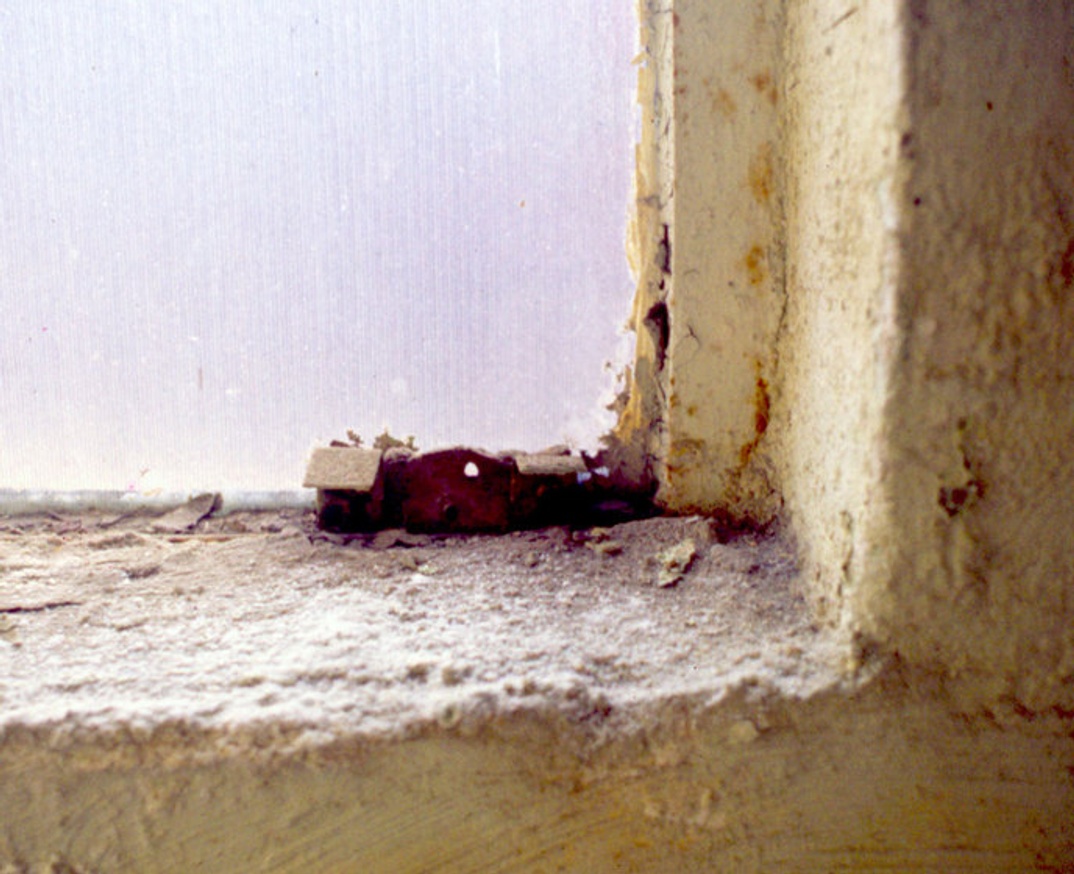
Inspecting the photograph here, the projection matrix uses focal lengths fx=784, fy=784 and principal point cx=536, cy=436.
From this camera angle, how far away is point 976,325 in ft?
2.12

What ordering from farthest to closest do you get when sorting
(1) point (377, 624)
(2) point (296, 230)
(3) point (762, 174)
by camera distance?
1. (2) point (296, 230)
2. (3) point (762, 174)
3. (1) point (377, 624)

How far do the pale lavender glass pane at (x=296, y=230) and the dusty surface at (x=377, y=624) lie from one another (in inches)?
6.3

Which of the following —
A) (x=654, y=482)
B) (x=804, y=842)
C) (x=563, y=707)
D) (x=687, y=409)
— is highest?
(x=687, y=409)

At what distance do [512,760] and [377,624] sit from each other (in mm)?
203

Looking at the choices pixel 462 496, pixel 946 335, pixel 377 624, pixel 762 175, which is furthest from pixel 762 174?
pixel 377 624

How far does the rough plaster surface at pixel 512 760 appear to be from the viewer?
65cm

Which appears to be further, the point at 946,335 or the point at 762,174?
the point at 762,174

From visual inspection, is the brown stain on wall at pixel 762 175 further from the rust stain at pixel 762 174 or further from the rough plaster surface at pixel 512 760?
the rough plaster surface at pixel 512 760

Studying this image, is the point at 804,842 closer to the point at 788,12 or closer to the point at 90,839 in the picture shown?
the point at 90,839

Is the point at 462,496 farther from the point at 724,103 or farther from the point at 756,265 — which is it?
the point at 724,103

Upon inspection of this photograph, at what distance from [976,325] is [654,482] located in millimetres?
455

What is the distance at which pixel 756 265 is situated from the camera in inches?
35.3

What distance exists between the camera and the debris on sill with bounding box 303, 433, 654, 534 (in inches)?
39.7

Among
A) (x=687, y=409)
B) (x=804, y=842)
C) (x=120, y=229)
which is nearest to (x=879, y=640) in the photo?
(x=804, y=842)
